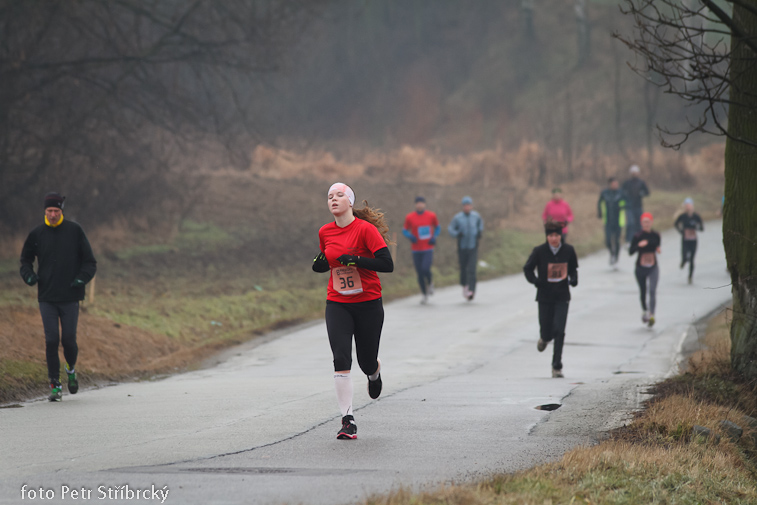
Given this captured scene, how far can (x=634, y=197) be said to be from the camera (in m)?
26.0

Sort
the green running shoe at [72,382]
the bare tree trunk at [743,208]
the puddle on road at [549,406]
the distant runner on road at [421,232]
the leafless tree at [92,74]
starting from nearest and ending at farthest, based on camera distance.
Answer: the puddle on road at [549,406], the bare tree trunk at [743,208], the green running shoe at [72,382], the distant runner on road at [421,232], the leafless tree at [92,74]

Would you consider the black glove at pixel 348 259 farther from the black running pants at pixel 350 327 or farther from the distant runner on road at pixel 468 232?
the distant runner on road at pixel 468 232

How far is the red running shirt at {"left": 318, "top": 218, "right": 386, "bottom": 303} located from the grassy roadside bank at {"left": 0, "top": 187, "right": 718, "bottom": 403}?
4.71 meters

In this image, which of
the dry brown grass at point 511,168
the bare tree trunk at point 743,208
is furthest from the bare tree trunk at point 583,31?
the bare tree trunk at point 743,208

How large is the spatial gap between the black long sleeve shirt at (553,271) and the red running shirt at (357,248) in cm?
458

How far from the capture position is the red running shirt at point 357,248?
23.8 feet

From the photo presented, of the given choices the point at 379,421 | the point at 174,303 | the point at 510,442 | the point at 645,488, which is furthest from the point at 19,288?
the point at 645,488

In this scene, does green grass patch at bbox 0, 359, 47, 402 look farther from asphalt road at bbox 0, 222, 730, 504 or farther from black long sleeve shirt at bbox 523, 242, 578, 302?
black long sleeve shirt at bbox 523, 242, 578, 302

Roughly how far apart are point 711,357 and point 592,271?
13.8 m

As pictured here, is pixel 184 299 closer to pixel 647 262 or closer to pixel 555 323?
pixel 647 262

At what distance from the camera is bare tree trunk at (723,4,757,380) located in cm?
937

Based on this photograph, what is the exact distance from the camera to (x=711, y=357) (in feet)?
35.1

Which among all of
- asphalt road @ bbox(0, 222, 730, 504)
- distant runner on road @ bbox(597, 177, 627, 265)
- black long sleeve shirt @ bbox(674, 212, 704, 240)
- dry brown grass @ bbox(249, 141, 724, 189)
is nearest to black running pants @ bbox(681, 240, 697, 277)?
Answer: black long sleeve shirt @ bbox(674, 212, 704, 240)

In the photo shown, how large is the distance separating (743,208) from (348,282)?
4.54m
